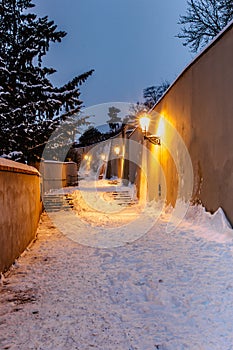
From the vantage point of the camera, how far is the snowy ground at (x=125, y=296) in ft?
7.31

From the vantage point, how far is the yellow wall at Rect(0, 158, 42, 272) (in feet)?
11.9

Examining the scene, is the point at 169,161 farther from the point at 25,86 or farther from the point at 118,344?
the point at 118,344

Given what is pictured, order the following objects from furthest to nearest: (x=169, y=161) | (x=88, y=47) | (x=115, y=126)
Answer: (x=88, y=47) < (x=115, y=126) < (x=169, y=161)

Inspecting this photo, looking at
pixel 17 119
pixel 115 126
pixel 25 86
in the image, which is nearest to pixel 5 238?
pixel 17 119

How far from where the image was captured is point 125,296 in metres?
2.98

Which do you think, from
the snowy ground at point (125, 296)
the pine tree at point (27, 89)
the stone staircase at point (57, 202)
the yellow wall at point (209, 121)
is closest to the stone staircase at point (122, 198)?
the stone staircase at point (57, 202)

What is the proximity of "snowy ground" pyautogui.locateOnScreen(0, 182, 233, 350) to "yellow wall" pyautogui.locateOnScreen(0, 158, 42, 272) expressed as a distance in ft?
0.71

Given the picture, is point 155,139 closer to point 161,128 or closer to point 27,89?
point 161,128

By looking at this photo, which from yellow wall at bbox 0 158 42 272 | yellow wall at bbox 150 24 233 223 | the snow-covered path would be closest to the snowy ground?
the snow-covered path

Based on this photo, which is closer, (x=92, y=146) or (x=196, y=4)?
(x=196, y=4)

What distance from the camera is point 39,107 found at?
328 inches

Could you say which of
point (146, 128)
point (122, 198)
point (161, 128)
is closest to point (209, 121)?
point (146, 128)

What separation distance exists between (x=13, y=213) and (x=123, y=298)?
207 centimetres

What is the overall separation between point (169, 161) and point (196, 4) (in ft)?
29.3
